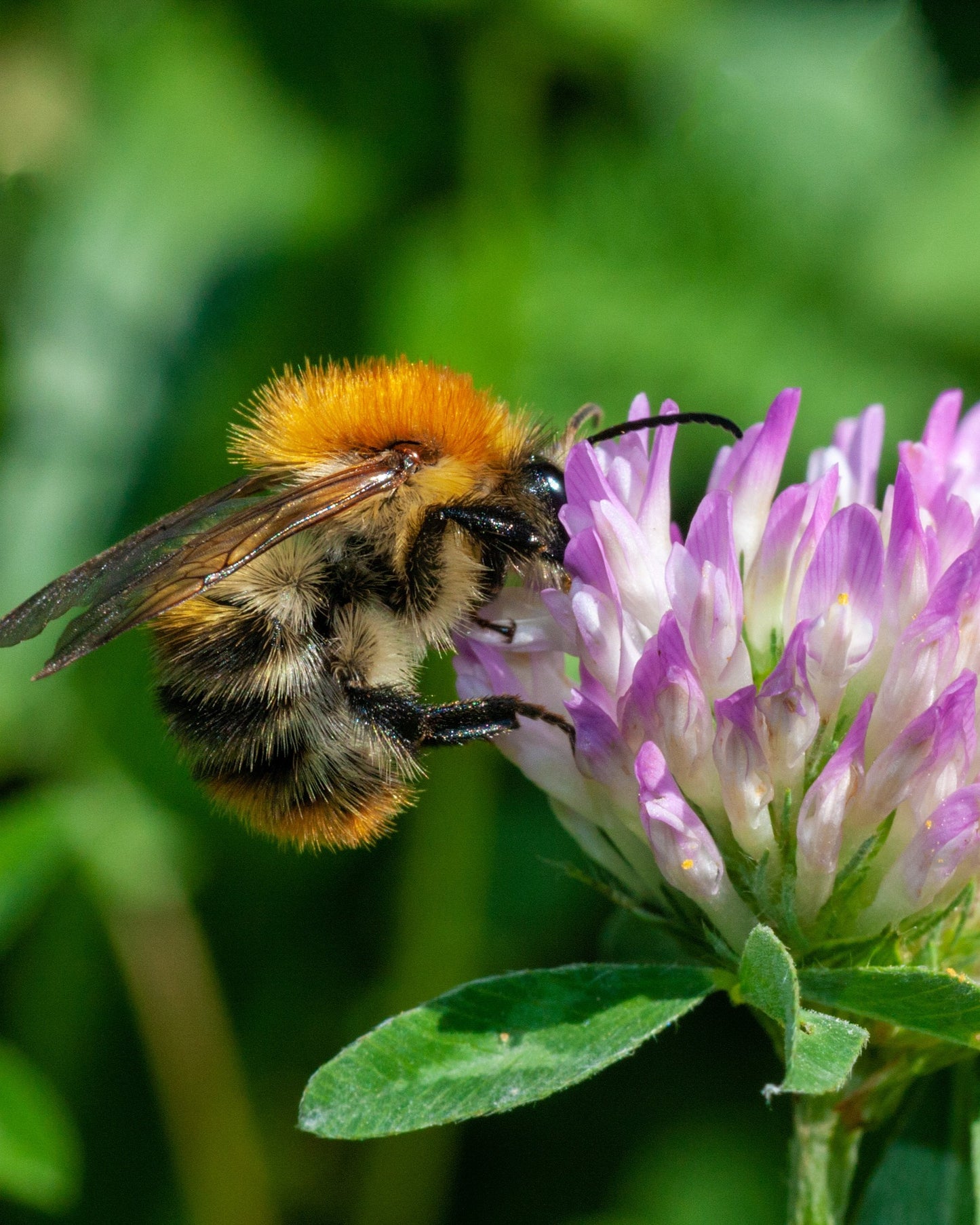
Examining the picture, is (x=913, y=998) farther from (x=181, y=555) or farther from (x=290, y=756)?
(x=181, y=555)

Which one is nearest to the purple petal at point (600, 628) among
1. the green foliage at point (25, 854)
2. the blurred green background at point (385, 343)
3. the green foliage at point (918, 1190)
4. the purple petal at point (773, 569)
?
the purple petal at point (773, 569)

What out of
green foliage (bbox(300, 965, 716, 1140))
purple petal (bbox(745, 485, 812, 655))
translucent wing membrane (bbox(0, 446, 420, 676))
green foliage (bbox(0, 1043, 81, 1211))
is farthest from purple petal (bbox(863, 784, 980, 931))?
green foliage (bbox(0, 1043, 81, 1211))

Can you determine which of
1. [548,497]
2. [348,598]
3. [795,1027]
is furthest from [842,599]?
[348,598]

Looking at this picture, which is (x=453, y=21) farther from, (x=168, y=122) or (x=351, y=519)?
(x=351, y=519)

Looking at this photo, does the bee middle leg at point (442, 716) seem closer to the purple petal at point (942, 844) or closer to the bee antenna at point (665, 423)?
the bee antenna at point (665, 423)

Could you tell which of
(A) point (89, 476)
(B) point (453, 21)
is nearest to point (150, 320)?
(A) point (89, 476)
